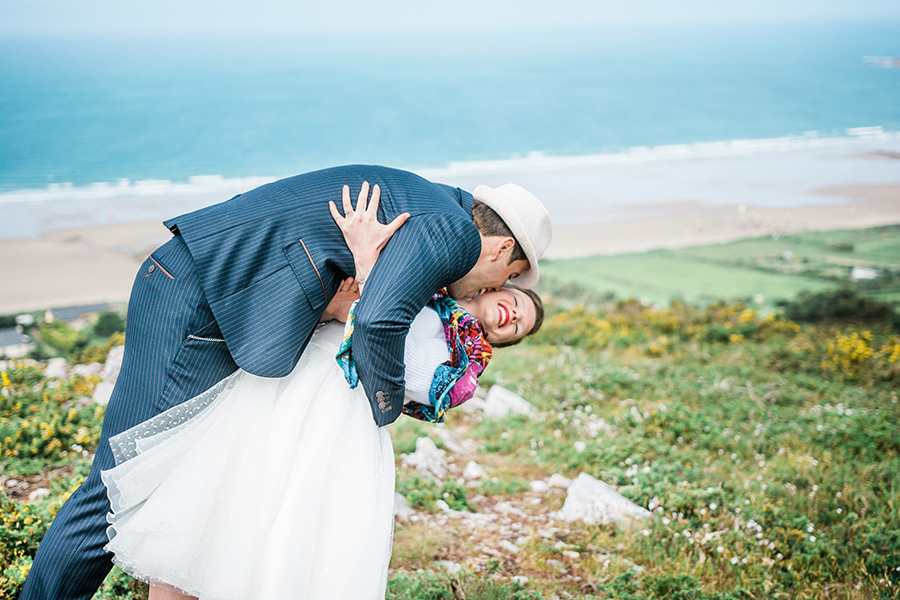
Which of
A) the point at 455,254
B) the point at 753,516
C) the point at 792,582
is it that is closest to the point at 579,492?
the point at 753,516

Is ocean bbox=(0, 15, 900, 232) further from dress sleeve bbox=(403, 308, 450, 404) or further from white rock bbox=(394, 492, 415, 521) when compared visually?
dress sleeve bbox=(403, 308, 450, 404)

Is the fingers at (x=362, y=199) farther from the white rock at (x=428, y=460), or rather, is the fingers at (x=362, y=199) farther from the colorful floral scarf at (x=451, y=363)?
the white rock at (x=428, y=460)

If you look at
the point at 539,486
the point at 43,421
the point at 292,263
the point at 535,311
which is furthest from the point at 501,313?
the point at 43,421

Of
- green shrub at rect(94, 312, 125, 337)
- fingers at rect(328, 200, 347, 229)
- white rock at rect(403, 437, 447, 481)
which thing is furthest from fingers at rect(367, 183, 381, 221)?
green shrub at rect(94, 312, 125, 337)

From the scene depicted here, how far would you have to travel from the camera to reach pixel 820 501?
4441 mm

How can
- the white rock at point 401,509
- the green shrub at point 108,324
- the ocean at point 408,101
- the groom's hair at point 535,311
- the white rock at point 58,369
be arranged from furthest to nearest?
1. the ocean at point 408,101
2. the green shrub at point 108,324
3. the white rock at point 58,369
4. the white rock at point 401,509
5. the groom's hair at point 535,311

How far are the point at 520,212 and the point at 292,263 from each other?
888 millimetres

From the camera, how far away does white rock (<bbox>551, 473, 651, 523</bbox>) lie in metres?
4.34

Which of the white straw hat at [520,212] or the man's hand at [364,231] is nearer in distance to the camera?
the man's hand at [364,231]

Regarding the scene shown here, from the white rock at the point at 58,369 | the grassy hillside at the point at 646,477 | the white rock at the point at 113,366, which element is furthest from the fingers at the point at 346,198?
the white rock at the point at 58,369

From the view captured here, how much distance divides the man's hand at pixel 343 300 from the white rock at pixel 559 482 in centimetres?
272

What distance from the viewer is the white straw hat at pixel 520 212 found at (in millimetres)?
2758

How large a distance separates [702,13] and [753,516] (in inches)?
3044

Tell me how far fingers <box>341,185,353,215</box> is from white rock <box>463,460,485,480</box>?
117 inches
